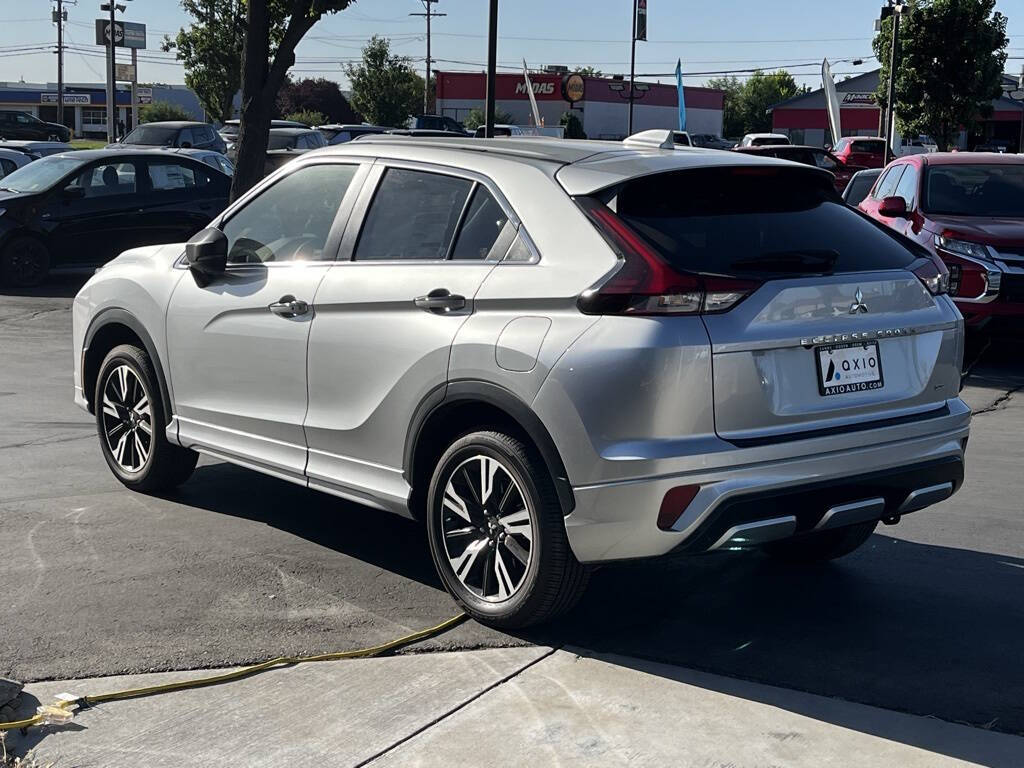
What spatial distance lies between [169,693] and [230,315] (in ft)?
6.83

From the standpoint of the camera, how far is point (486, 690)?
4219 millimetres

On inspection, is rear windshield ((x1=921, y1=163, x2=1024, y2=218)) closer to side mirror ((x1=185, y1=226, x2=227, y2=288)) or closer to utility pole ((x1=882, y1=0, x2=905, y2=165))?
side mirror ((x1=185, y1=226, x2=227, y2=288))

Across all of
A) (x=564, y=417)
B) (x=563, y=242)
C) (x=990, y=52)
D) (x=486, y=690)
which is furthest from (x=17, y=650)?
(x=990, y=52)

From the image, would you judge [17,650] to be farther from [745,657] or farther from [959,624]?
[959,624]

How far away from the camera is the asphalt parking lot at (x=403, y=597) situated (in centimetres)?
445

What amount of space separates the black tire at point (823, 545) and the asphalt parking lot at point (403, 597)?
9 cm

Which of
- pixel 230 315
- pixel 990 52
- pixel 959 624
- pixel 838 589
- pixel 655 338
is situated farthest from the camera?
pixel 990 52

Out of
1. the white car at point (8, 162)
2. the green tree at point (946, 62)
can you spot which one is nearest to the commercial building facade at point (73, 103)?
the green tree at point (946, 62)

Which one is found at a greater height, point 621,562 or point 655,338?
point 655,338

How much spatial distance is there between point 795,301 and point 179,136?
91.0 feet

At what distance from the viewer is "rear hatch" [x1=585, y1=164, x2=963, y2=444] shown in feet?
14.0

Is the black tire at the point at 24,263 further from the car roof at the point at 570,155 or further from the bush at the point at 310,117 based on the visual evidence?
the bush at the point at 310,117

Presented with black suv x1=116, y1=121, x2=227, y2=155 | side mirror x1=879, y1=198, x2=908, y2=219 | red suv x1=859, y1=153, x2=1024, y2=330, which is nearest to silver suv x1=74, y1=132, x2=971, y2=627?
red suv x1=859, y1=153, x2=1024, y2=330

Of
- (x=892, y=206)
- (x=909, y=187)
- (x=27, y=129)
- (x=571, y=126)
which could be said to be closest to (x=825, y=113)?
(x=571, y=126)
